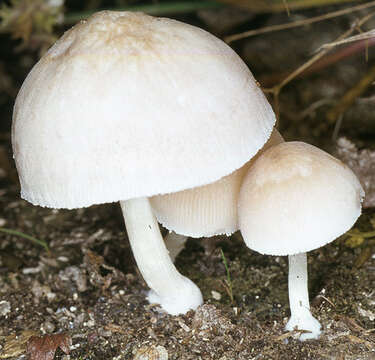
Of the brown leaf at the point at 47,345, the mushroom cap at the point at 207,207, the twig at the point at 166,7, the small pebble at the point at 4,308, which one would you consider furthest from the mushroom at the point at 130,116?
the twig at the point at 166,7

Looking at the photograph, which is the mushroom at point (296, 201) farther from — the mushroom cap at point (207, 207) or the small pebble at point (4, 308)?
the small pebble at point (4, 308)

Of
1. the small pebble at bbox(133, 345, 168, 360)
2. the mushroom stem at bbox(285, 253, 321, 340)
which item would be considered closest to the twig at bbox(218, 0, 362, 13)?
the mushroom stem at bbox(285, 253, 321, 340)

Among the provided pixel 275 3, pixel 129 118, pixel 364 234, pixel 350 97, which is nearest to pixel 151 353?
pixel 129 118

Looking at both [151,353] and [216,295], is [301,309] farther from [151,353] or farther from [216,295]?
[151,353]

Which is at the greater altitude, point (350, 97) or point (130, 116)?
point (130, 116)

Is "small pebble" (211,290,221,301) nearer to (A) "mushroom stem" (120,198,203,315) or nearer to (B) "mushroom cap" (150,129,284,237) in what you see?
(A) "mushroom stem" (120,198,203,315)

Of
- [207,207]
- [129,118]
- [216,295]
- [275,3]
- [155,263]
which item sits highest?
[129,118]

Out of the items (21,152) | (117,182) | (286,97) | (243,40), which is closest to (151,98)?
(117,182)
